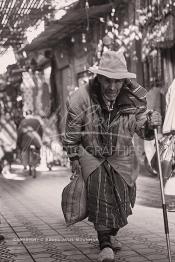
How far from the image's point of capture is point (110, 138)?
592 cm

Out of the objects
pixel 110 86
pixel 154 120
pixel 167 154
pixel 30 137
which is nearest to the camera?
pixel 154 120

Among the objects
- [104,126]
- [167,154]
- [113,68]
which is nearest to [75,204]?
[104,126]

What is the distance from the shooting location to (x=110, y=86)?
576 cm

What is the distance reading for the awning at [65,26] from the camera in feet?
56.2

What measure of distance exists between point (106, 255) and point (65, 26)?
15.2 metres

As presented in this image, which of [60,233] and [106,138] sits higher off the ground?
[106,138]

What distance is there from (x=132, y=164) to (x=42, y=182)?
9.48m

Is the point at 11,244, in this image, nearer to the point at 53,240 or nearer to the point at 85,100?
the point at 53,240

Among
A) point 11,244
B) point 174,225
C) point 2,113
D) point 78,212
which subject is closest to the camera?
point 78,212

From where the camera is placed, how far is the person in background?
19.3 feet

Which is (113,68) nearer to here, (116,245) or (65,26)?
(116,245)

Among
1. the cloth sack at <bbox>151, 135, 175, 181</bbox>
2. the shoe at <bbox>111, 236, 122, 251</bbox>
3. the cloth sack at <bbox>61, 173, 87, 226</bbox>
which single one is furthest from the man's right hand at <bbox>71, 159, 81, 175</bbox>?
the cloth sack at <bbox>151, 135, 175, 181</bbox>

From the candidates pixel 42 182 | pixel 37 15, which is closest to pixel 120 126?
pixel 42 182

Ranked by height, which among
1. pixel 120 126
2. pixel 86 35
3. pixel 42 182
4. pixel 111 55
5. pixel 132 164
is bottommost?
pixel 42 182
